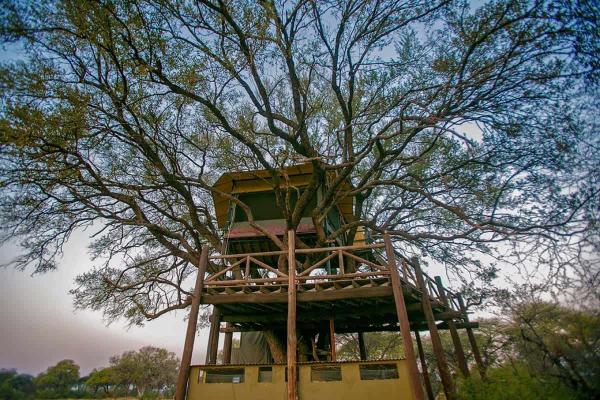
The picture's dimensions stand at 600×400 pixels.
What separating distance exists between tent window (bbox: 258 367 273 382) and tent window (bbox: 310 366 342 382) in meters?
0.91

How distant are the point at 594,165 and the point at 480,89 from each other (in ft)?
17.7

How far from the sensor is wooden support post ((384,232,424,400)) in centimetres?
581

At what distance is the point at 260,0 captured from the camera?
780 centimetres

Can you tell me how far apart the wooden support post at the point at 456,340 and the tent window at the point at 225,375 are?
16.2ft

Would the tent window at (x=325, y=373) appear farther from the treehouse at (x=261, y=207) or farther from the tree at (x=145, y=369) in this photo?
the tree at (x=145, y=369)

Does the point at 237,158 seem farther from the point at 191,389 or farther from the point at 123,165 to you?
the point at 191,389

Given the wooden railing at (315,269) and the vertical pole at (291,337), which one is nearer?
the vertical pole at (291,337)

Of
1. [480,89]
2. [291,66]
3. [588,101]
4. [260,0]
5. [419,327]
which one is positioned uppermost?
[260,0]

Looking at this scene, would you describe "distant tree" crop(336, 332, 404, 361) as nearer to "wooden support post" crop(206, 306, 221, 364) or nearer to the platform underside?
the platform underside

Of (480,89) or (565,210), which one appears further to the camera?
(480,89)

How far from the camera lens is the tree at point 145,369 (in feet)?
127

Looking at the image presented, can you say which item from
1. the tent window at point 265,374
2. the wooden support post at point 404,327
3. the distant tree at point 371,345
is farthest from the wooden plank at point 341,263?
the distant tree at point 371,345

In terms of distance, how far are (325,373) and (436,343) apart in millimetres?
3152

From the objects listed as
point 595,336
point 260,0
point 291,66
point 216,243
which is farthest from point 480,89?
point 216,243
